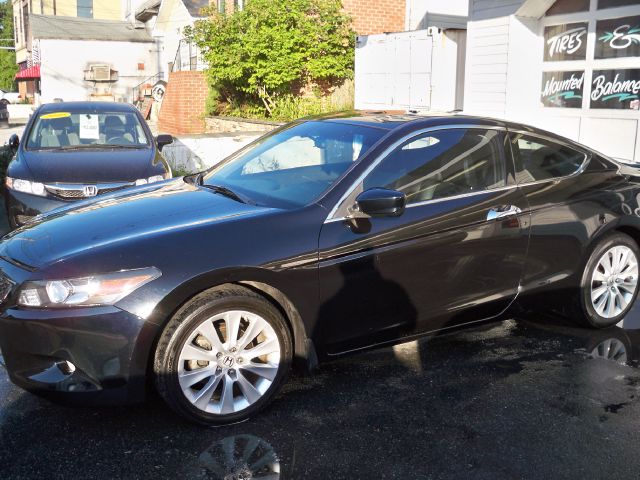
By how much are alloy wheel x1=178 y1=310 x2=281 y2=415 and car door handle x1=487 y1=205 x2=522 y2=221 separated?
5.35 feet

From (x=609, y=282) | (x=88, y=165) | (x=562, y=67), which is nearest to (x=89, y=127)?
(x=88, y=165)

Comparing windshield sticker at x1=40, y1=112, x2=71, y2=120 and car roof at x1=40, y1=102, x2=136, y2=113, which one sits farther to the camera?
car roof at x1=40, y1=102, x2=136, y2=113

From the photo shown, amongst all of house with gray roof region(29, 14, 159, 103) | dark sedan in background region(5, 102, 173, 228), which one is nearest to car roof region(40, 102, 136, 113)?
dark sedan in background region(5, 102, 173, 228)

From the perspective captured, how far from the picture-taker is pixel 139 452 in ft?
11.4

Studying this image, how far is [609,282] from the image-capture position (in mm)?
5176

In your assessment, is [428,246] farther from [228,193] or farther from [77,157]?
[77,157]

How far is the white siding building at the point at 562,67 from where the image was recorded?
9617 mm

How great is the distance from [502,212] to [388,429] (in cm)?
164

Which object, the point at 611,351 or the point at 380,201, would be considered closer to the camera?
the point at 380,201

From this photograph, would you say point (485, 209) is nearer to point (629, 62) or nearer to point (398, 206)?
point (398, 206)

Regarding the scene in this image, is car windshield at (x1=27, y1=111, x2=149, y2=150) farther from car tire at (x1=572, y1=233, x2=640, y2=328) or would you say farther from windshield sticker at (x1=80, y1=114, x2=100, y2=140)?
car tire at (x1=572, y1=233, x2=640, y2=328)

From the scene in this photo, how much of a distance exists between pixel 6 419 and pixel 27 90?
60363 mm

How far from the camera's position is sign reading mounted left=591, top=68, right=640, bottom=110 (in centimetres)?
948

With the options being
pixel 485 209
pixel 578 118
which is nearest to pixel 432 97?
pixel 578 118
